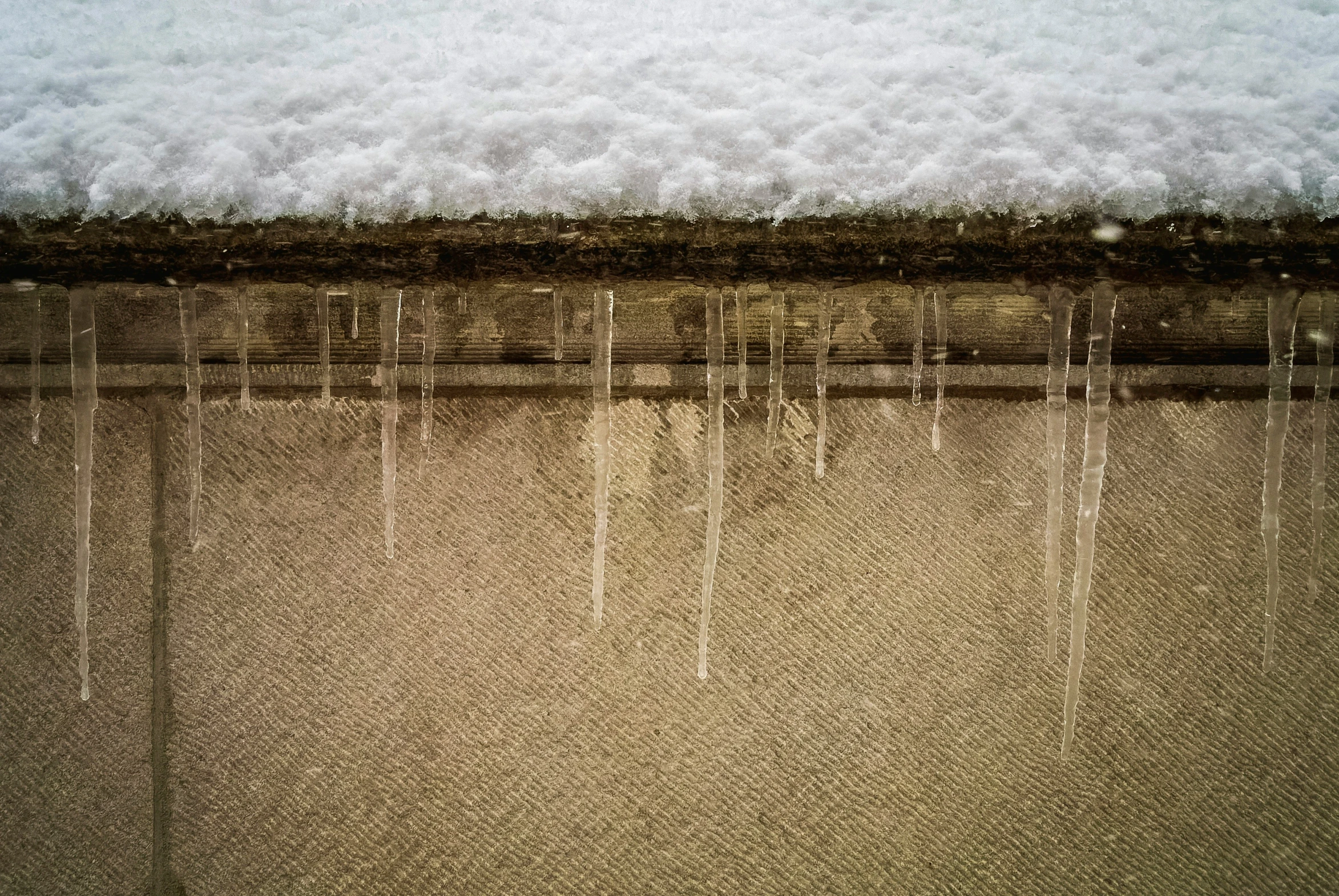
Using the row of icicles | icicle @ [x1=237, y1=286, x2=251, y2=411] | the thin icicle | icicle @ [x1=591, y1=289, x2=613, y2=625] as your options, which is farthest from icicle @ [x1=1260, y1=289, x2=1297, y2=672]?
icicle @ [x1=237, y1=286, x2=251, y2=411]

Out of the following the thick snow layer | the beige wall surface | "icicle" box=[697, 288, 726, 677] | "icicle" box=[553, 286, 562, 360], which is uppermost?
the thick snow layer

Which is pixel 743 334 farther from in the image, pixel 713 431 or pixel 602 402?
pixel 602 402

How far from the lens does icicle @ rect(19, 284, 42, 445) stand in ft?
5.28

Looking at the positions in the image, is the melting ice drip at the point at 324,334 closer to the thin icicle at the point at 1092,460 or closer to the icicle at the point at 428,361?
the icicle at the point at 428,361

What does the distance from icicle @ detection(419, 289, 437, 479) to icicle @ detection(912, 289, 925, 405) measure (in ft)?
3.48

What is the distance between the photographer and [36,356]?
1.60 m

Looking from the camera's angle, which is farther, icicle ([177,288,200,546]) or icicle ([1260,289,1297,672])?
icicle ([177,288,200,546])

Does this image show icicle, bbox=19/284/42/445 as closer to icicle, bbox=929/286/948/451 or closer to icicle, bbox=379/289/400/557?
icicle, bbox=379/289/400/557

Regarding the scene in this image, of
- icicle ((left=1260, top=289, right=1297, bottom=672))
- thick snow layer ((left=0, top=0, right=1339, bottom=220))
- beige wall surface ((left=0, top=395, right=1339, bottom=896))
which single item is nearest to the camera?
thick snow layer ((left=0, top=0, right=1339, bottom=220))

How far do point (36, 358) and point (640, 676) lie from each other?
1.71 metres

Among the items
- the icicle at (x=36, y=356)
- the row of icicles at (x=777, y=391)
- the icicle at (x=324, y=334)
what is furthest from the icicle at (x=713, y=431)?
the icicle at (x=36, y=356)

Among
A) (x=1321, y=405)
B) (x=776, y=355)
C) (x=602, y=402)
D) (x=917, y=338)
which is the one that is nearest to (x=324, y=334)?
(x=602, y=402)

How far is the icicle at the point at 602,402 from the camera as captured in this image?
143 centimetres

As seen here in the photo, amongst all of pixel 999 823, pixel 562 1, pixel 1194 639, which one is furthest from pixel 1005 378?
pixel 562 1
